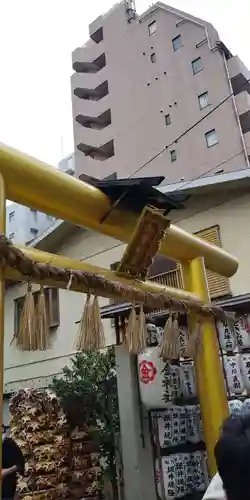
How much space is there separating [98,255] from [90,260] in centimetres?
30

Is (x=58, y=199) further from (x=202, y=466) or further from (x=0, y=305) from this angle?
(x=202, y=466)

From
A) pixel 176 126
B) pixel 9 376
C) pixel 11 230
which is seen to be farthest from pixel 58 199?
pixel 11 230

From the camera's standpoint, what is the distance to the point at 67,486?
8.79m

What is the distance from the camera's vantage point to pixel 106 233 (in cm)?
458

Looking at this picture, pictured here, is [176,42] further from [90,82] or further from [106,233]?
[106,233]

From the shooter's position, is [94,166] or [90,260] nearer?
[90,260]

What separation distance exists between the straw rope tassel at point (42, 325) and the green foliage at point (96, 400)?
5485 mm

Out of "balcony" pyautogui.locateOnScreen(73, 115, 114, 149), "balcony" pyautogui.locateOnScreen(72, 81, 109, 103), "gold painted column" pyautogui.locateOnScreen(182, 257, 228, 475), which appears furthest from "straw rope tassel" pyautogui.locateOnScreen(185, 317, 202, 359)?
"balcony" pyautogui.locateOnScreen(72, 81, 109, 103)

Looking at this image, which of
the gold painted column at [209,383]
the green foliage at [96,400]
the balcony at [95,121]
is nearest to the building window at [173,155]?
the balcony at [95,121]

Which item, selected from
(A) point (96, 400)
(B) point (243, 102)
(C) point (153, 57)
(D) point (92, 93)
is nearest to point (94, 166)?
(D) point (92, 93)

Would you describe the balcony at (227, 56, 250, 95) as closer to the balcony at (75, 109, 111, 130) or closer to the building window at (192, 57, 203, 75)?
the building window at (192, 57, 203, 75)

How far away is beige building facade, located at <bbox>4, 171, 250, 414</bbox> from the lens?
11.3 meters

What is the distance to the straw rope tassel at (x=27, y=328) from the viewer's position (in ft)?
11.1

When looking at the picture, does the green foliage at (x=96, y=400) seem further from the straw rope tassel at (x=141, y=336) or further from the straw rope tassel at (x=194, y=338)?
the straw rope tassel at (x=141, y=336)
